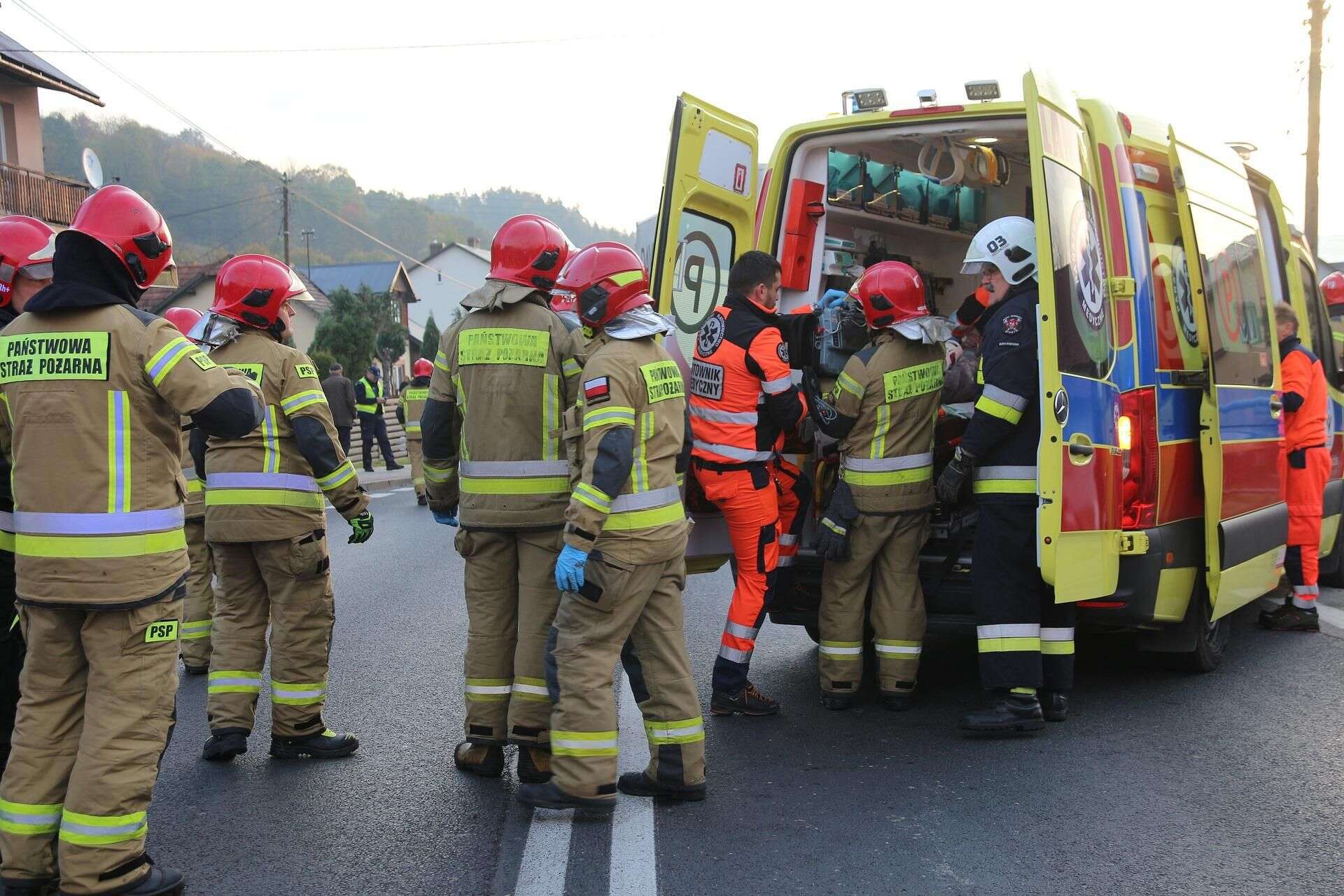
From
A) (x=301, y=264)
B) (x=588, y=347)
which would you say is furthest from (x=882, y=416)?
(x=301, y=264)

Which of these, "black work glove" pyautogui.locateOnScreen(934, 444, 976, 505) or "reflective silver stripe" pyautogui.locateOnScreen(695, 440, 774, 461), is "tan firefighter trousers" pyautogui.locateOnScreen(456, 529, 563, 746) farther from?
"black work glove" pyautogui.locateOnScreen(934, 444, 976, 505)

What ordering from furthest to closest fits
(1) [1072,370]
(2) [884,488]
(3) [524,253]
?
1. (2) [884,488]
2. (1) [1072,370]
3. (3) [524,253]

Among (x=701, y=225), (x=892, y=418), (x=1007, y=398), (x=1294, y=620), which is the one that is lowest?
(x=1294, y=620)

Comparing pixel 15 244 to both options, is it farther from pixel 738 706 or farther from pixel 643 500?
pixel 738 706

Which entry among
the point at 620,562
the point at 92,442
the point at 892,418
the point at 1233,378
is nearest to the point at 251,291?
the point at 92,442

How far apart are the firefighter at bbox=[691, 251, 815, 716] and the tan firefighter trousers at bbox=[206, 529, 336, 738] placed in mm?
1698

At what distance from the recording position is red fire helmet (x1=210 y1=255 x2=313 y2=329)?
16.1 feet

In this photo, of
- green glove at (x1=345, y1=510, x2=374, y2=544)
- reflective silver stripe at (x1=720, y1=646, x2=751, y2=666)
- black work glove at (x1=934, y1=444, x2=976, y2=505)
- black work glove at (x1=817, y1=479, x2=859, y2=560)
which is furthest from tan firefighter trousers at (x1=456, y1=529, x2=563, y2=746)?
black work glove at (x1=934, y1=444, x2=976, y2=505)

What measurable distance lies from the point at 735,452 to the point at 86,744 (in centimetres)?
278

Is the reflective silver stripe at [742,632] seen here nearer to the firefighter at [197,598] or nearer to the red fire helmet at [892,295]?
the red fire helmet at [892,295]

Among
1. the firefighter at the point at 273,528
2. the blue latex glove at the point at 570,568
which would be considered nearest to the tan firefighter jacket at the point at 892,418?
the blue latex glove at the point at 570,568

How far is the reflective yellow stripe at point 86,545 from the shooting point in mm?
3432

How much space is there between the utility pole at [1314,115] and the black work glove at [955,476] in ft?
67.1

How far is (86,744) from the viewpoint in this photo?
3.43 metres
